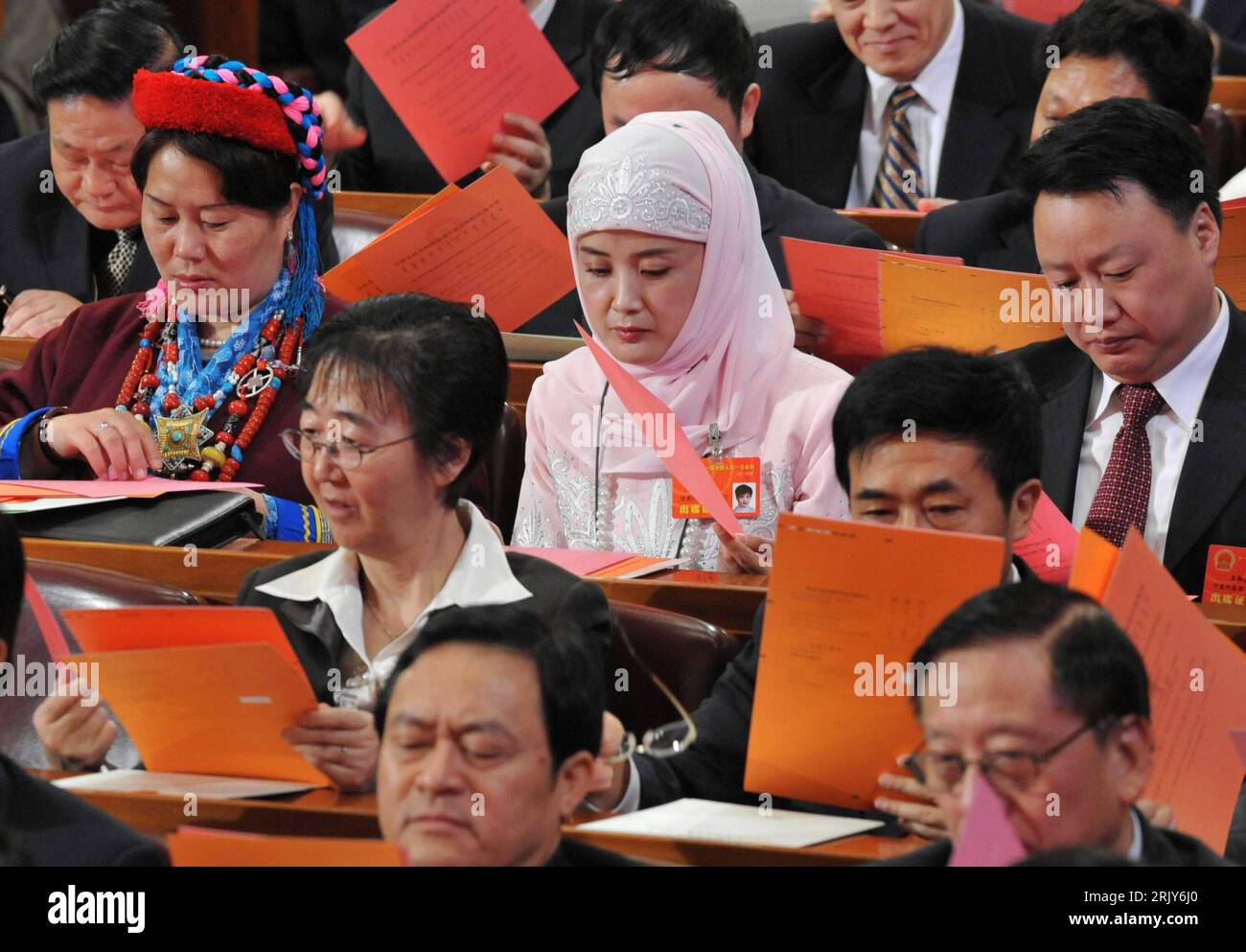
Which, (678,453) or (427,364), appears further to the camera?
(678,453)

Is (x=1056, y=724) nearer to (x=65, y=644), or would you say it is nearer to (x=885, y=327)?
(x=65, y=644)

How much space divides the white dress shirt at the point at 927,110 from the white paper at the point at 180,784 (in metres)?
2.88

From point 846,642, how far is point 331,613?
744 millimetres

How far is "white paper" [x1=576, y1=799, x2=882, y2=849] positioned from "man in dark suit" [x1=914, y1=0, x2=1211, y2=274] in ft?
6.47

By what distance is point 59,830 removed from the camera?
1724mm

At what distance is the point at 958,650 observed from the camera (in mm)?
1690

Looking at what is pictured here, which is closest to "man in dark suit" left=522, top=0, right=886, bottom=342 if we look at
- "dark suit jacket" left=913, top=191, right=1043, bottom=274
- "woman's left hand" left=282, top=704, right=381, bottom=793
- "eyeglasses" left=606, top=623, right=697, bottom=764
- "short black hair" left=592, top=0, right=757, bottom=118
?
"short black hair" left=592, top=0, right=757, bottom=118

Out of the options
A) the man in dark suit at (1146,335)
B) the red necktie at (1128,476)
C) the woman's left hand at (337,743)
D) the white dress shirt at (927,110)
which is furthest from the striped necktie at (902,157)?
the woman's left hand at (337,743)

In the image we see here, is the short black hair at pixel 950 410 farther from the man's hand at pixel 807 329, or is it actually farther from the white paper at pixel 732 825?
the man's hand at pixel 807 329

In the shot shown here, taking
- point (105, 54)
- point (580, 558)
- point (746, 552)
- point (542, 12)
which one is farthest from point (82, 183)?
point (746, 552)

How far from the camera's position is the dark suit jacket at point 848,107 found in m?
4.39

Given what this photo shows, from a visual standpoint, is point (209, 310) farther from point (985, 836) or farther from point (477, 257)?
point (985, 836)
